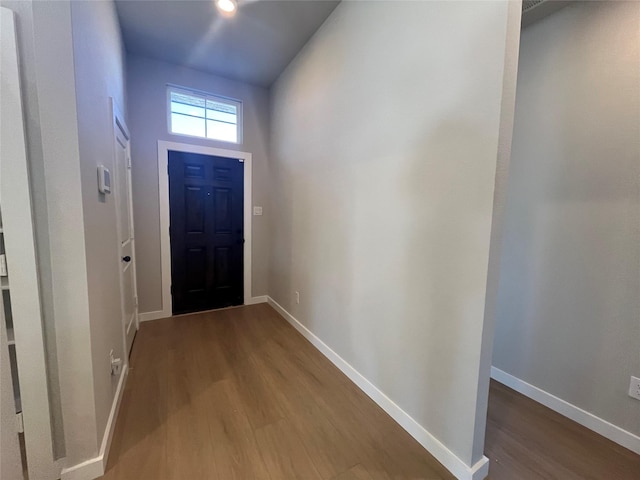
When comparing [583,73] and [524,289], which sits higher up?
[583,73]

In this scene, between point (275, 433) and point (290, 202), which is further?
point (290, 202)

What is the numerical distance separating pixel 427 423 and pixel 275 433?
34.3 inches

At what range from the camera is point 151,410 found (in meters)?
1.64

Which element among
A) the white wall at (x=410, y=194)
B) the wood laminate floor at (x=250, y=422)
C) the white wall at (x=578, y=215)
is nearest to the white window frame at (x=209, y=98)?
the white wall at (x=410, y=194)

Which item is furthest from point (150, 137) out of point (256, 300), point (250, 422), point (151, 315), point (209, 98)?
point (250, 422)

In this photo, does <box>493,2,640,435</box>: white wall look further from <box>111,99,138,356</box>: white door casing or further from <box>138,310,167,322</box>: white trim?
<box>138,310,167,322</box>: white trim

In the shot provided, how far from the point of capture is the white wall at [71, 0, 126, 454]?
1.16m

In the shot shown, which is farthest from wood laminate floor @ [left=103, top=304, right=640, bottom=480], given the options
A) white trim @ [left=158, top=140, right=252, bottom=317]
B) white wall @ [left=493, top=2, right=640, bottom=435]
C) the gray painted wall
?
the gray painted wall

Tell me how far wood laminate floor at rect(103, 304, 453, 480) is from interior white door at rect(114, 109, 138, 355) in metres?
0.29

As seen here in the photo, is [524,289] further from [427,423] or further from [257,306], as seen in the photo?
[257,306]

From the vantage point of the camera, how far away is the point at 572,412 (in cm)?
167

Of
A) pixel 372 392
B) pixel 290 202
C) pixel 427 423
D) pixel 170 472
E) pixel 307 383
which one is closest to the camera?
pixel 170 472

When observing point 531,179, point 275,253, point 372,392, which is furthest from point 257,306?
point 531,179

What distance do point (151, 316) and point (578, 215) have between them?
4014 mm
